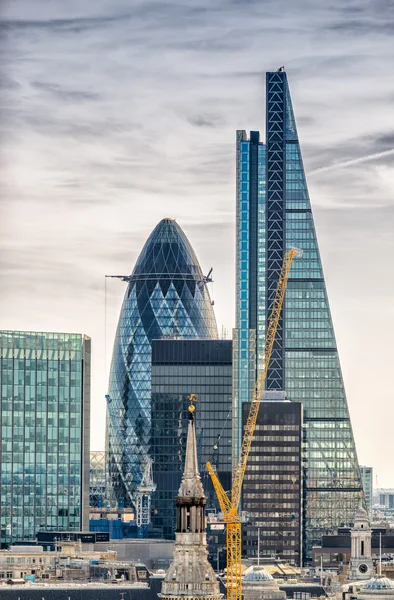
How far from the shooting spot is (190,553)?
135 m

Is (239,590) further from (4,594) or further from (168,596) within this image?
(168,596)

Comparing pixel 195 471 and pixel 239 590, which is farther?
pixel 239 590

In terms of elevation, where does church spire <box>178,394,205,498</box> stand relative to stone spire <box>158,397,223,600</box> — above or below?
above

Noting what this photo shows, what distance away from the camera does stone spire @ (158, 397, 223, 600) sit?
135 meters

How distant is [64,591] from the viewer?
647 ft

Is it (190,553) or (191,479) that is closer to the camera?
(190,553)

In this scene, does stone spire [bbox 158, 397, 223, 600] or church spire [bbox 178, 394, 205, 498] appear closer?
stone spire [bbox 158, 397, 223, 600]

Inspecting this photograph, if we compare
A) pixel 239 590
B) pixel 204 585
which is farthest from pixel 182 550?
pixel 239 590

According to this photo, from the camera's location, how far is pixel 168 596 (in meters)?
135

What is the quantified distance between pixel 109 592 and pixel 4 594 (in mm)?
8220

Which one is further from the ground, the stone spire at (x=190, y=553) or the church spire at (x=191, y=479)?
the church spire at (x=191, y=479)

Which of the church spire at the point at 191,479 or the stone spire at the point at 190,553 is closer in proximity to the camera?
the stone spire at the point at 190,553

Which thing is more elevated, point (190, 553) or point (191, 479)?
point (191, 479)

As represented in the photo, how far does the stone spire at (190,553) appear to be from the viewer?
134625 millimetres
